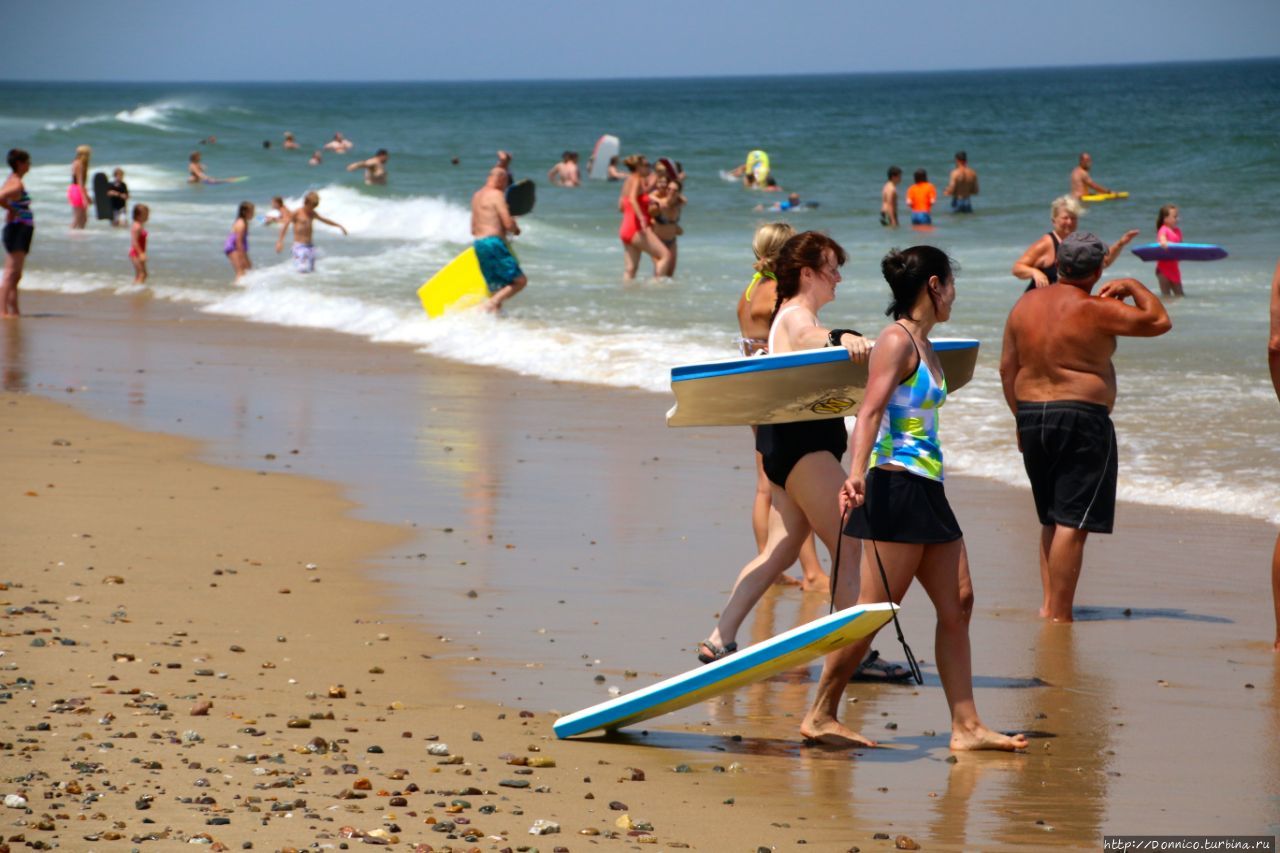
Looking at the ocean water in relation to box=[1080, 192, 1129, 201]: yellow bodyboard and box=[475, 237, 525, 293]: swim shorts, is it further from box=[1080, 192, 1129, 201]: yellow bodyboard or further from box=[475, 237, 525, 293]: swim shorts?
box=[475, 237, 525, 293]: swim shorts

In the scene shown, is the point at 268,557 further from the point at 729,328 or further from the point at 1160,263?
the point at 1160,263

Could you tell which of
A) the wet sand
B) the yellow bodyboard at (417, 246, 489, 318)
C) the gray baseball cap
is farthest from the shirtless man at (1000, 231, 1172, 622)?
the yellow bodyboard at (417, 246, 489, 318)

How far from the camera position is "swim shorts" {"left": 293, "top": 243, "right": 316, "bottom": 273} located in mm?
20125

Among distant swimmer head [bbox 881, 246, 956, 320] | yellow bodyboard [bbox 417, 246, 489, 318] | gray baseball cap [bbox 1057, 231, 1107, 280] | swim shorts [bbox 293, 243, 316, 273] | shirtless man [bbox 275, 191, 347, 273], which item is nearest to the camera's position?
distant swimmer head [bbox 881, 246, 956, 320]

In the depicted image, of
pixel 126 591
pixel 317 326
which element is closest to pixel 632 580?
pixel 126 591

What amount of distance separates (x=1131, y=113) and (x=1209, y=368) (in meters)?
60.5

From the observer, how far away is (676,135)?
69.8 metres

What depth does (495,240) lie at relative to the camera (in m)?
15.7

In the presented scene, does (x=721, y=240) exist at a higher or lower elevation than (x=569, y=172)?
lower

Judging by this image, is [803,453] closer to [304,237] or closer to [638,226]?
[638,226]

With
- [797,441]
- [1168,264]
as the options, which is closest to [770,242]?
[797,441]

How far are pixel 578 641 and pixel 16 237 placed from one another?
11.6 meters

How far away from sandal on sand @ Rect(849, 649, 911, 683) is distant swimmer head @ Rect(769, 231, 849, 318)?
1248 mm

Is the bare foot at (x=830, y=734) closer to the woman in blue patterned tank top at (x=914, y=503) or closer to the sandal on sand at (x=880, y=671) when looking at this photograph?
the woman in blue patterned tank top at (x=914, y=503)
